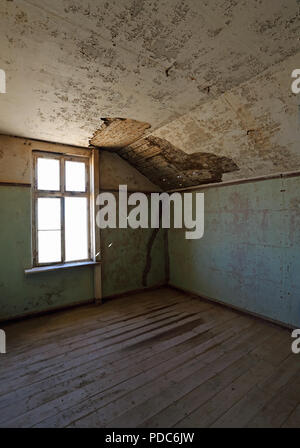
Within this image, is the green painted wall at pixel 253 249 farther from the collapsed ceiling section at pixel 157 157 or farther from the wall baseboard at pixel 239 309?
the collapsed ceiling section at pixel 157 157

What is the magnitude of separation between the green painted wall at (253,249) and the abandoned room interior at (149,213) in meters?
0.02

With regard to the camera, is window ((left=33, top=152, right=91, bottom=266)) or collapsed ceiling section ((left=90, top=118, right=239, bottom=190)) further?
window ((left=33, top=152, right=91, bottom=266))

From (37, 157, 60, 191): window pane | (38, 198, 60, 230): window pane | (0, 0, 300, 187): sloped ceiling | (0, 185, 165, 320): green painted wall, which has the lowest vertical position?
(0, 185, 165, 320): green painted wall

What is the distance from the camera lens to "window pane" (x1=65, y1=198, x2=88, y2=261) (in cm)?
359

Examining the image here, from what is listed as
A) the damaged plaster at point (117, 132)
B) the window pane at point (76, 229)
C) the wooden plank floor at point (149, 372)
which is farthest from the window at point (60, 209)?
the wooden plank floor at point (149, 372)

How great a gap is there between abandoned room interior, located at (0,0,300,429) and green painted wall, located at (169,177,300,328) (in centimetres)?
2

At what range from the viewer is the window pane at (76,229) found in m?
3.59

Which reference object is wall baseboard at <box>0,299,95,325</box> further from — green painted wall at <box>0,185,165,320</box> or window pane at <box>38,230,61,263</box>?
window pane at <box>38,230,61,263</box>

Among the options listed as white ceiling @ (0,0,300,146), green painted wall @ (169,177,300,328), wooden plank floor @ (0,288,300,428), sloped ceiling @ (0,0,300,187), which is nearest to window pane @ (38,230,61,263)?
wooden plank floor @ (0,288,300,428)

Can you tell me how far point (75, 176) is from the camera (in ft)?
12.1

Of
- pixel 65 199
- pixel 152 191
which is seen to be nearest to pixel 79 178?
pixel 65 199

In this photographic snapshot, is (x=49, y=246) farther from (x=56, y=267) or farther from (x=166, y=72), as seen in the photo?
(x=166, y=72)

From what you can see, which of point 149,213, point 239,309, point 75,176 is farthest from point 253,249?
point 75,176

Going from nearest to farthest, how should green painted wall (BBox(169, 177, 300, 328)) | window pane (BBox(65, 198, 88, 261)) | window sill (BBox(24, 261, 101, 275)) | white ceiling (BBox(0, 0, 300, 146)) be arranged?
white ceiling (BBox(0, 0, 300, 146)), green painted wall (BBox(169, 177, 300, 328)), window sill (BBox(24, 261, 101, 275)), window pane (BBox(65, 198, 88, 261))
